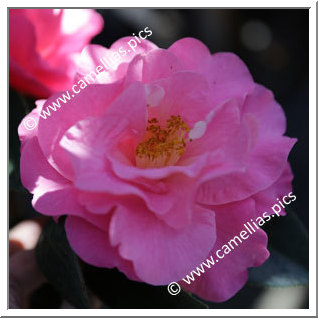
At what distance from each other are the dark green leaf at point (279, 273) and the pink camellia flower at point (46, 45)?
0.44 m

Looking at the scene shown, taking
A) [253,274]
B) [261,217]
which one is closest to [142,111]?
[261,217]

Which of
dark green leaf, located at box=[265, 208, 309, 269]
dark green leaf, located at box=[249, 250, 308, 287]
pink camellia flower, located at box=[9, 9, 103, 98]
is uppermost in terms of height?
pink camellia flower, located at box=[9, 9, 103, 98]

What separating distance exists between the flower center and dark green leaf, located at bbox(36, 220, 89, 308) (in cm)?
16

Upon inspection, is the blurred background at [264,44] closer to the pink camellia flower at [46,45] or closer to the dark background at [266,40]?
the dark background at [266,40]

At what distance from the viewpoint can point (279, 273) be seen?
2.54 ft

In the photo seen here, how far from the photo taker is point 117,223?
0.50 meters

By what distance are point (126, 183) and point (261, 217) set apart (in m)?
0.20

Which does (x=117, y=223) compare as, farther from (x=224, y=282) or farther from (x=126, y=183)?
(x=224, y=282)

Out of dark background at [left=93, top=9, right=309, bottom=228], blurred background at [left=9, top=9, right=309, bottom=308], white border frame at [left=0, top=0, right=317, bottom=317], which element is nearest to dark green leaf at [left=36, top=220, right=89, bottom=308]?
white border frame at [left=0, top=0, right=317, bottom=317]

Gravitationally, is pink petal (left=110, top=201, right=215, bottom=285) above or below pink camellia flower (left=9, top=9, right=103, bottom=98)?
below

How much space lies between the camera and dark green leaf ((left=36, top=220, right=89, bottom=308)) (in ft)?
2.00

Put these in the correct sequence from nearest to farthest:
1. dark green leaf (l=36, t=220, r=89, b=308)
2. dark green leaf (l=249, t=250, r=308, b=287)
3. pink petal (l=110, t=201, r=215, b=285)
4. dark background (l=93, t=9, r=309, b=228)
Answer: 1. pink petal (l=110, t=201, r=215, b=285)
2. dark green leaf (l=36, t=220, r=89, b=308)
3. dark green leaf (l=249, t=250, r=308, b=287)
4. dark background (l=93, t=9, r=309, b=228)

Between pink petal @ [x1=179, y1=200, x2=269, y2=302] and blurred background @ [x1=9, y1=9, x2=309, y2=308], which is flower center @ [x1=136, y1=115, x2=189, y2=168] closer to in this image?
pink petal @ [x1=179, y1=200, x2=269, y2=302]

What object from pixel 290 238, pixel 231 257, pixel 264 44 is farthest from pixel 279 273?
pixel 264 44
